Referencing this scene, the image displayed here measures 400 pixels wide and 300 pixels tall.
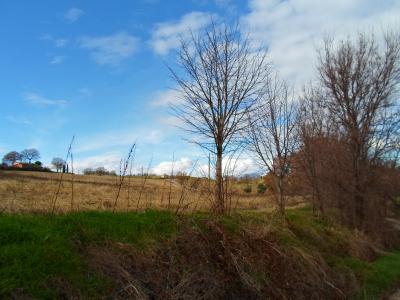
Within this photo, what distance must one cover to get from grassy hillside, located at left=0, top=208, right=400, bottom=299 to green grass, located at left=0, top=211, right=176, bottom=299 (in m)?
0.01

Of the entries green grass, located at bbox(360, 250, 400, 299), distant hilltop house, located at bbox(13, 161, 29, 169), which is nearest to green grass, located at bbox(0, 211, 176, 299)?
green grass, located at bbox(360, 250, 400, 299)

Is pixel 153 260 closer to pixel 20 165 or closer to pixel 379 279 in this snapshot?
pixel 379 279

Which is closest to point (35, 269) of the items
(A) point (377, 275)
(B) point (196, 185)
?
(B) point (196, 185)

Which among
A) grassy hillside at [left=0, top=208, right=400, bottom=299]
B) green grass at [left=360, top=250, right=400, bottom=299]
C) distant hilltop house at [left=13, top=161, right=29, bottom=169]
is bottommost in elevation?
green grass at [left=360, top=250, right=400, bottom=299]

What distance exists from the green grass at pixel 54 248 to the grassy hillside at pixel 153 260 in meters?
0.01

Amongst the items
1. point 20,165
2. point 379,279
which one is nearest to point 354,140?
point 379,279

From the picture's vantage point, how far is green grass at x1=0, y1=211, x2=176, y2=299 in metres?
5.56

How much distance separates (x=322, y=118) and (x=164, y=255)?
21.2 m

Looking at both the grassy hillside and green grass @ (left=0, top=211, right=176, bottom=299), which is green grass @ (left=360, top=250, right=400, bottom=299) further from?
green grass @ (left=0, top=211, right=176, bottom=299)

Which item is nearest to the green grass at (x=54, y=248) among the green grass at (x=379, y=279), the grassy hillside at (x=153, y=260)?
the grassy hillside at (x=153, y=260)

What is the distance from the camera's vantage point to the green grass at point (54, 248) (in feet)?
18.2

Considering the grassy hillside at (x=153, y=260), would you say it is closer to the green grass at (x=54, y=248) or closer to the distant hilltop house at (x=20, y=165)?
the green grass at (x=54, y=248)

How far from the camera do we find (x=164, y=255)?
25.7 ft

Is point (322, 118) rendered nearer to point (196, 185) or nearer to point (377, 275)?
point (377, 275)
